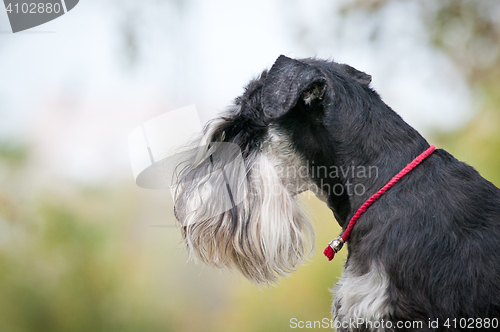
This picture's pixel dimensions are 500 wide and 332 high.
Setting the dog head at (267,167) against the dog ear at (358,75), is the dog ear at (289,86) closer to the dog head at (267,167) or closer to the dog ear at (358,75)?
the dog head at (267,167)

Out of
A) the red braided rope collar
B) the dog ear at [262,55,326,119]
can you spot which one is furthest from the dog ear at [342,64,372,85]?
the red braided rope collar

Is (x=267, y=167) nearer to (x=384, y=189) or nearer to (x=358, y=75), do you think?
(x=384, y=189)

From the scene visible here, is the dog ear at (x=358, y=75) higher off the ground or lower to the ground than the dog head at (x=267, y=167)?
higher

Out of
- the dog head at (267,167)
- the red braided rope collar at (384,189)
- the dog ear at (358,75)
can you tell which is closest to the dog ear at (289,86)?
the dog head at (267,167)

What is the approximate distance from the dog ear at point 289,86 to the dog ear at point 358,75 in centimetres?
21

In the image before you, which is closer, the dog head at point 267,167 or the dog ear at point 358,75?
the dog head at point 267,167

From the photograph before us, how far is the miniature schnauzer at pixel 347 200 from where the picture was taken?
1089 mm

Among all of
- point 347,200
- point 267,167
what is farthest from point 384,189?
point 267,167

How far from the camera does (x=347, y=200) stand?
1.29 m

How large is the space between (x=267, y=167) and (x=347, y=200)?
0.29 metres

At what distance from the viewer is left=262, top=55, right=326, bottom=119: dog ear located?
1.24 metres

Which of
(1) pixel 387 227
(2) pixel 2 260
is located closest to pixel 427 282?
(1) pixel 387 227

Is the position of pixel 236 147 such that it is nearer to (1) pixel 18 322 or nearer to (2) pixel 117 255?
(2) pixel 117 255

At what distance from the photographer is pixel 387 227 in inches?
44.8
